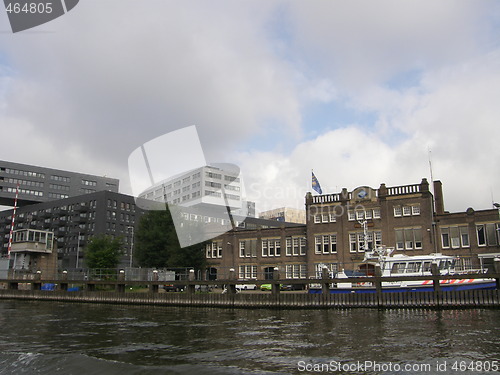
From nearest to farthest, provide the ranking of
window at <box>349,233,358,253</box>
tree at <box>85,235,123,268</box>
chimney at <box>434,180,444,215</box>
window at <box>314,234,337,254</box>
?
chimney at <box>434,180,444,215</box> < window at <box>349,233,358,253</box> < window at <box>314,234,337,254</box> < tree at <box>85,235,123,268</box>

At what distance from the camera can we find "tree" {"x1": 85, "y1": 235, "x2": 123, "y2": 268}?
60972mm

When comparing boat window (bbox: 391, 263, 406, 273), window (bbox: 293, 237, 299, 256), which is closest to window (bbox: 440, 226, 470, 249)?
boat window (bbox: 391, 263, 406, 273)

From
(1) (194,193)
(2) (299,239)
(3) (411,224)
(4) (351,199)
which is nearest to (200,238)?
(2) (299,239)

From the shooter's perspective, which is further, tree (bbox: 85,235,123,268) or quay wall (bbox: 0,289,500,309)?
tree (bbox: 85,235,123,268)

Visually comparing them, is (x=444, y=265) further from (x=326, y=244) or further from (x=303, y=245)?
(x=303, y=245)

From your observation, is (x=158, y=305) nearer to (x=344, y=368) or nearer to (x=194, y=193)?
(x=344, y=368)

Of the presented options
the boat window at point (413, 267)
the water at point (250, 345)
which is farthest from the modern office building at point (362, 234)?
the water at point (250, 345)

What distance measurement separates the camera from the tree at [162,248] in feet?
199

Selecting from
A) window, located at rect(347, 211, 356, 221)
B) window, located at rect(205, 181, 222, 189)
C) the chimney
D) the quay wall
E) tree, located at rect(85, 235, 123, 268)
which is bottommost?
the quay wall

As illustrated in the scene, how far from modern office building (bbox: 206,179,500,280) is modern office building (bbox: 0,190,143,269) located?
50.2 m

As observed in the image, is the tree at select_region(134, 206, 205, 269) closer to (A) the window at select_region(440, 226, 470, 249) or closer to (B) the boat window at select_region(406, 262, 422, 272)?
(A) the window at select_region(440, 226, 470, 249)

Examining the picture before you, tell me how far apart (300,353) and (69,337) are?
996 centimetres

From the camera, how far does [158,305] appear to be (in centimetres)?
3934

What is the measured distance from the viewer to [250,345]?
16234mm
